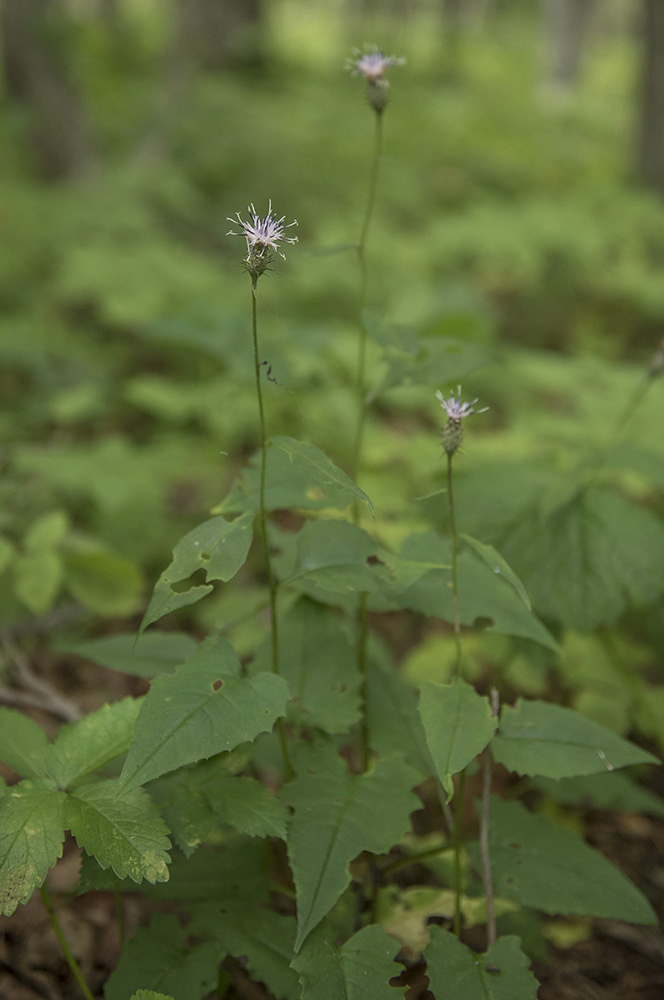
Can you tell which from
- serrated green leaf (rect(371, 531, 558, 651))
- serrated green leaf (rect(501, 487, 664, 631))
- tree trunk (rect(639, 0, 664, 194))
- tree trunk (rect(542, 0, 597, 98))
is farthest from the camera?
tree trunk (rect(542, 0, 597, 98))

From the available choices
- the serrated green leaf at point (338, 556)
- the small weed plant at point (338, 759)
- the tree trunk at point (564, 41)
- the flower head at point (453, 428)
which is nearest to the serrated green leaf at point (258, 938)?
the small weed plant at point (338, 759)

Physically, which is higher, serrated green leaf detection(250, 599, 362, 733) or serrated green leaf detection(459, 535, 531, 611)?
serrated green leaf detection(459, 535, 531, 611)

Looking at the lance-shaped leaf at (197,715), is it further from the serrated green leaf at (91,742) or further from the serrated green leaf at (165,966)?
the serrated green leaf at (165,966)

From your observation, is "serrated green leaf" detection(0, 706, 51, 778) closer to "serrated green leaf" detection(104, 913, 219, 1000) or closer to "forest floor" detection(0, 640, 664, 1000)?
"serrated green leaf" detection(104, 913, 219, 1000)

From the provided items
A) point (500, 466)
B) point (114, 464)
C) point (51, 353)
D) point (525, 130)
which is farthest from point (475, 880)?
point (525, 130)

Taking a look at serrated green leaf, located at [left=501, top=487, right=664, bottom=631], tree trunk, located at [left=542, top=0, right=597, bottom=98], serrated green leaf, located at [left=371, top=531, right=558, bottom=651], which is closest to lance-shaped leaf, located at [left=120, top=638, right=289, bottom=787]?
serrated green leaf, located at [left=371, top=531, right=558, bottom=651]
